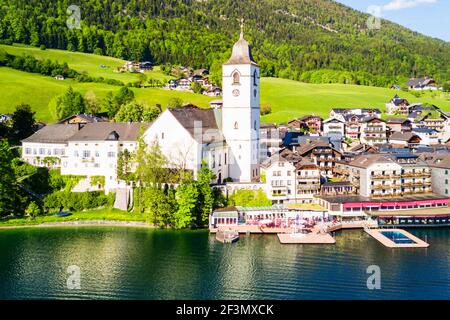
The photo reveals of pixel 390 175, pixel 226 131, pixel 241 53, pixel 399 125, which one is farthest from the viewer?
pixel 399 125

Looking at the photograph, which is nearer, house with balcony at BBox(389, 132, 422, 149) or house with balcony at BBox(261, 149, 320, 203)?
house with balcony at BBox(261, 149, 320, 203)

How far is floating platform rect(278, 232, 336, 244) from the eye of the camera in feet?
148

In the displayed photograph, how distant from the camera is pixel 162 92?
116 metres

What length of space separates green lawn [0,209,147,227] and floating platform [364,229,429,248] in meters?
22.5

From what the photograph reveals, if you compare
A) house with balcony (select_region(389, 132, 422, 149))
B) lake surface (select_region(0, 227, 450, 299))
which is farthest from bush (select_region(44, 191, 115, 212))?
house with balcony (select_region(389, 132, 422, 149))

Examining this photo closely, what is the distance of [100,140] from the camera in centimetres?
5716

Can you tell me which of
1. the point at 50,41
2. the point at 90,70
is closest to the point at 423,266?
the point at 90,70

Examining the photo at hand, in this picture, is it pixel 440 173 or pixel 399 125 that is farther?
pixel 399 125

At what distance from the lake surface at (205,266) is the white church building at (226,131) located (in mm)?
9218

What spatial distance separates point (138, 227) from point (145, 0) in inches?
5826

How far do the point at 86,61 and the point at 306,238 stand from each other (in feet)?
342

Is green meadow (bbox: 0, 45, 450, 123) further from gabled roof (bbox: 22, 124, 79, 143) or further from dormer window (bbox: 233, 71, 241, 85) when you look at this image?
dormer window (bbox: 233, 71, 241, 85)

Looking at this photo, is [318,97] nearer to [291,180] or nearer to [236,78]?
[236,78]

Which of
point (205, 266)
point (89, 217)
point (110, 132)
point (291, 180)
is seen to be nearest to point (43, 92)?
point (110, 132)
